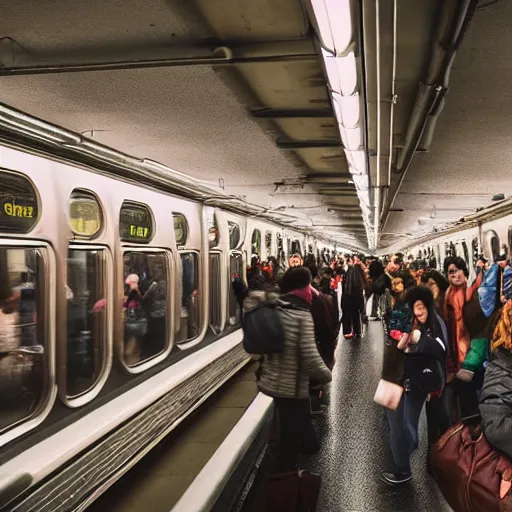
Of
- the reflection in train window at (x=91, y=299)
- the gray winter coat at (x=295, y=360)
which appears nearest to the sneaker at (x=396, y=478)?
the gray winter coat at (x=295, y=360)

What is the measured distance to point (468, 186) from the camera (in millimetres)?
7570

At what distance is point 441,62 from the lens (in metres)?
2.58

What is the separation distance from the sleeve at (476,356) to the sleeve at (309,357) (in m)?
1.10

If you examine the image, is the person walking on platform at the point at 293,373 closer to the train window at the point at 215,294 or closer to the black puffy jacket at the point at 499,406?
the black puffy jacket at the point at 499,406

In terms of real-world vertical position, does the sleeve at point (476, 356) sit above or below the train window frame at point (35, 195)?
below

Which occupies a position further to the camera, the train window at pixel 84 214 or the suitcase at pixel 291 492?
the train window at pixel 84 214

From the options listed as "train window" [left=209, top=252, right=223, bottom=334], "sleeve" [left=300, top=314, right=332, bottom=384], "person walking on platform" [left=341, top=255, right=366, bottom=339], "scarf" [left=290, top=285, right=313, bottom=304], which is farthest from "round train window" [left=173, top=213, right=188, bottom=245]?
"person walking on platform" [left=341, top=255, right=366, bottom=339]

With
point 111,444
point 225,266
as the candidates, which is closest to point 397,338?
point 111,444

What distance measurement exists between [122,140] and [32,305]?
152cm

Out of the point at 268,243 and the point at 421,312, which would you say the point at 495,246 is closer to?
the point at 268,243

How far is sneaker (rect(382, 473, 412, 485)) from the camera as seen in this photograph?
4.54 meters

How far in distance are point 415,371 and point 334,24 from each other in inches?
118

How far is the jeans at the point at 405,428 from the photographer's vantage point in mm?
4492

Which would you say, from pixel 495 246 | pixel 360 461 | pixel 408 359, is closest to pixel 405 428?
pixel 408 359
